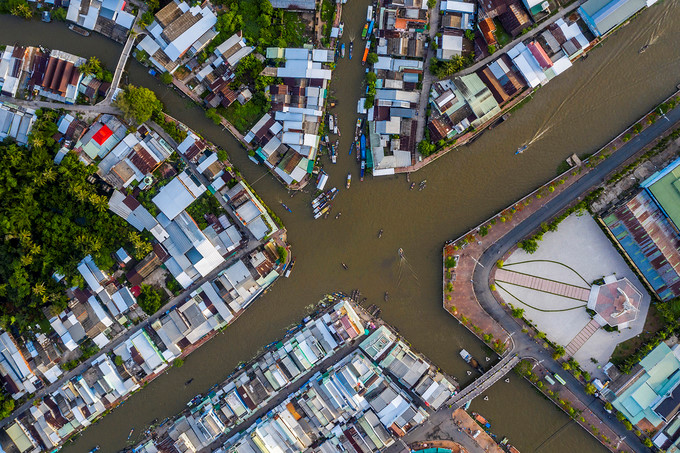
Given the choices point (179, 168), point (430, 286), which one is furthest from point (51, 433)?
point (430, 286)

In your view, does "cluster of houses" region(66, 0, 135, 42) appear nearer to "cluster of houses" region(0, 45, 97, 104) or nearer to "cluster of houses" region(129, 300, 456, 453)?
"cluster of houses" region(0, 45, 97, 104)

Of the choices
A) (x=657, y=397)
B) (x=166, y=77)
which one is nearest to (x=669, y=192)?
(x=657, y=397)

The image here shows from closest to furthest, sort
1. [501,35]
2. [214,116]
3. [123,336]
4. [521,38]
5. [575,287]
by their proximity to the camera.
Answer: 1. [521,38]
2. [501,35]
3. [575,287]
4. [214,116]
5. [123,336]

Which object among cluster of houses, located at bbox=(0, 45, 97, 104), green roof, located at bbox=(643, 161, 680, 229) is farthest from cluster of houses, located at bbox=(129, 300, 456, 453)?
cluster of houses, located at bbox=(0, 45, 97, 104)

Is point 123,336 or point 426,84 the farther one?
point 123,336

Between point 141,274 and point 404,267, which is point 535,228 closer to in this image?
point 404,267

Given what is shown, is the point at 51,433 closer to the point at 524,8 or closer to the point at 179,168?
the point at 179,168
